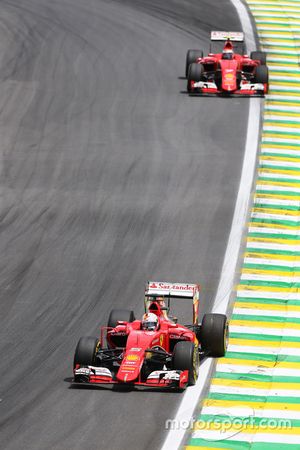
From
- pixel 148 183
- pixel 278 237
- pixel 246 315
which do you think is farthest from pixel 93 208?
pixel 246 315

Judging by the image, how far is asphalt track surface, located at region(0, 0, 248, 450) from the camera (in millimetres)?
19812

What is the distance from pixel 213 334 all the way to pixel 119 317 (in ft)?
5.55

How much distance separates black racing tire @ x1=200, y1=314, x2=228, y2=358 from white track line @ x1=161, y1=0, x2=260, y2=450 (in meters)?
0.23

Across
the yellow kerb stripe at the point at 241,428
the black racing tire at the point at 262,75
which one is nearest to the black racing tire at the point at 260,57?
the black racing tire at the point at 262,75

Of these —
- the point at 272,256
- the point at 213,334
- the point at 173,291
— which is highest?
the point at 272,256

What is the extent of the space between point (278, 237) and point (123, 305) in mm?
5342

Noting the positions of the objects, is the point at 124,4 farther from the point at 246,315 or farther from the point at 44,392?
the point at 44,392

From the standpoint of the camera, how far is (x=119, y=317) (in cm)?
2161

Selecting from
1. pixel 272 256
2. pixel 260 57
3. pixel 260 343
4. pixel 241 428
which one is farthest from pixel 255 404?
pixel 260 57

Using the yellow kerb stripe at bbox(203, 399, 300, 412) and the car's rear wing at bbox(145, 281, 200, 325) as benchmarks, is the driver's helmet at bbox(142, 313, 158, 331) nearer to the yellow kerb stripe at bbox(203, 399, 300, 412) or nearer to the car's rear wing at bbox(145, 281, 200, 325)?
the car's rear wing at bbox(145, 281, 200, 325)

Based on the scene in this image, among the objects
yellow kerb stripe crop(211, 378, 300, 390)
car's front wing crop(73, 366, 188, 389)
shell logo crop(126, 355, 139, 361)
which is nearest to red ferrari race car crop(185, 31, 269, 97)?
yellow kerb stripe crop(211, 378, 300, 390)

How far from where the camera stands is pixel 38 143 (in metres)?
34.4

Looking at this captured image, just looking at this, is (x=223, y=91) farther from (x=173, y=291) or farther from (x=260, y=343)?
(x=173, y=291)

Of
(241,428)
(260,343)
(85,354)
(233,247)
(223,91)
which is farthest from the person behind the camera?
(223,91)
